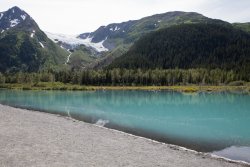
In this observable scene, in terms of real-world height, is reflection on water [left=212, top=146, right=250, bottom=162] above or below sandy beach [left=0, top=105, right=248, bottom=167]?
below

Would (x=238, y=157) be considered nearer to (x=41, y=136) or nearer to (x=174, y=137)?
(x=174, y=137)

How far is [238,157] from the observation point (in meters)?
34.4

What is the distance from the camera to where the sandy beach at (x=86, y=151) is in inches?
1160

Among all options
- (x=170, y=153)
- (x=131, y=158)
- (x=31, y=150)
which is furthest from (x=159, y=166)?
(x=31, y=150)

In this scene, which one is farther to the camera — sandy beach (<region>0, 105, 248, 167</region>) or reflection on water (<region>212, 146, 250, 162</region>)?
reflection on water (<region>212, 146, 250, 162</region>)

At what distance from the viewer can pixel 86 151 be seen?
111 feet

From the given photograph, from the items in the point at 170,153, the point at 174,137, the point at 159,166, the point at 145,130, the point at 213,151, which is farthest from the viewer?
the point at 145,130

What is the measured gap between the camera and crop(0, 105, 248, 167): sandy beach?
29.5m

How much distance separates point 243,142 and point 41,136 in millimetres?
23668

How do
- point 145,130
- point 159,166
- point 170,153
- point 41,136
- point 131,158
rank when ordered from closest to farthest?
point 159,166 < point 131,158 < point 170,153 < point 41,136 < point 145,130

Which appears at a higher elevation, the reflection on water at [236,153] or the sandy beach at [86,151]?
the sandy beach at [86,151]

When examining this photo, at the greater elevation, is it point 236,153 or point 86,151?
point 86,151

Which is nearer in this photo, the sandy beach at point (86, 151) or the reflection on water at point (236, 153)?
the sandy beach at point (86, 151)

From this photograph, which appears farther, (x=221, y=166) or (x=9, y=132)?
(x=9, y=132)
